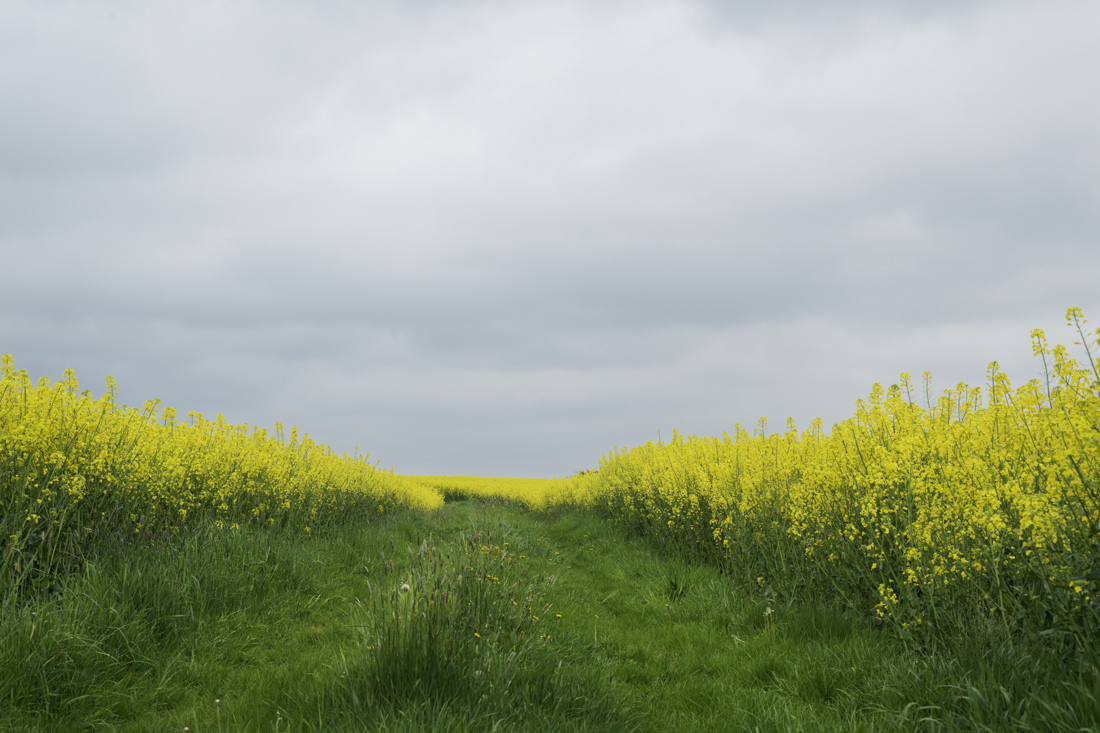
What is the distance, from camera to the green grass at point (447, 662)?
349 cm

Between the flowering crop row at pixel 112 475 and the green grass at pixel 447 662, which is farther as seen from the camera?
the flowering crop row at pixel 112 475

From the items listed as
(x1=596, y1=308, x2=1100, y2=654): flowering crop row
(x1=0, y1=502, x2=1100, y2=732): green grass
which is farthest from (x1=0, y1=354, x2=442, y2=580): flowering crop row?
(x1=596, y1=308, x2=1100, y2=654): flowering crop row

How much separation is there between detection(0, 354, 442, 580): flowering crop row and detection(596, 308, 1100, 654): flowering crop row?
273 inches

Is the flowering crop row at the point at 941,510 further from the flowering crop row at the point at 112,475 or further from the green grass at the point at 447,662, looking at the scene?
the flowering crop row at the point at 112,475

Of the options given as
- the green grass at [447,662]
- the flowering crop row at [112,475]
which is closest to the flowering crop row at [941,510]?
the green grass at [447,662]

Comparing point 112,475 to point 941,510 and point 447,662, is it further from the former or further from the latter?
point 941,510

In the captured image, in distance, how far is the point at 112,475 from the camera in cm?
641

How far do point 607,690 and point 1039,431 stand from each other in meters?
3.65

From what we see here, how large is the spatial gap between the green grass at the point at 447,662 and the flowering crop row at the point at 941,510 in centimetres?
36

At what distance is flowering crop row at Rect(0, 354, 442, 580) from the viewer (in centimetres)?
538

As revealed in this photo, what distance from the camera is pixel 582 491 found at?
22.3 metres

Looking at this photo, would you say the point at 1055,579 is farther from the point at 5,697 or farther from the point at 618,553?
the point at 618,553

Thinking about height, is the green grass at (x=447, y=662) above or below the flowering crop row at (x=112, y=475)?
below

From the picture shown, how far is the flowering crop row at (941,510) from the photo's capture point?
11.0ft
